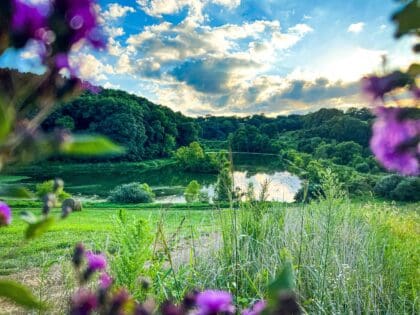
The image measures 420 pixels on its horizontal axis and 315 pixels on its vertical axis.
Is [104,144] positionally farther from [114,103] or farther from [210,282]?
[114,103]

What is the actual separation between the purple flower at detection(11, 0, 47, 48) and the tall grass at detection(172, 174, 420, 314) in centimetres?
260

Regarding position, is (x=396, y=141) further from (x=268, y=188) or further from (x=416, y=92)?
(x=268, y=188)

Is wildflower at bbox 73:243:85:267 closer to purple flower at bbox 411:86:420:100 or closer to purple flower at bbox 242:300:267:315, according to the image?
purple flower at bbox 242:300:267:315

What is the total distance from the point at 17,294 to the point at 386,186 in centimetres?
2212

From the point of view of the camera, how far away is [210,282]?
3.52m

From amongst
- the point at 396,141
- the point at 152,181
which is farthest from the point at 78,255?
the point at 152,181

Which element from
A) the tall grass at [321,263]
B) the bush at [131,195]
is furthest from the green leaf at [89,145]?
the bush at [131,195]

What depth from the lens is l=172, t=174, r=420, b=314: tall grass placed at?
10.5 ft

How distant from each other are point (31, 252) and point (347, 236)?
5.64 metres

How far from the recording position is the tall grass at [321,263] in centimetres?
321

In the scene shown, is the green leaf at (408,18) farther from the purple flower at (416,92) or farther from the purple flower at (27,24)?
the purple flower at (27,24)

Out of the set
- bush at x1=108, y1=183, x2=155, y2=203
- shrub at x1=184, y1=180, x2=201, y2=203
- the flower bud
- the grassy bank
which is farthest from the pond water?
the flower bud

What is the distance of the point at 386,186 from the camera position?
2061 cm

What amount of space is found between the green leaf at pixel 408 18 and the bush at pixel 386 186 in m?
21.5
